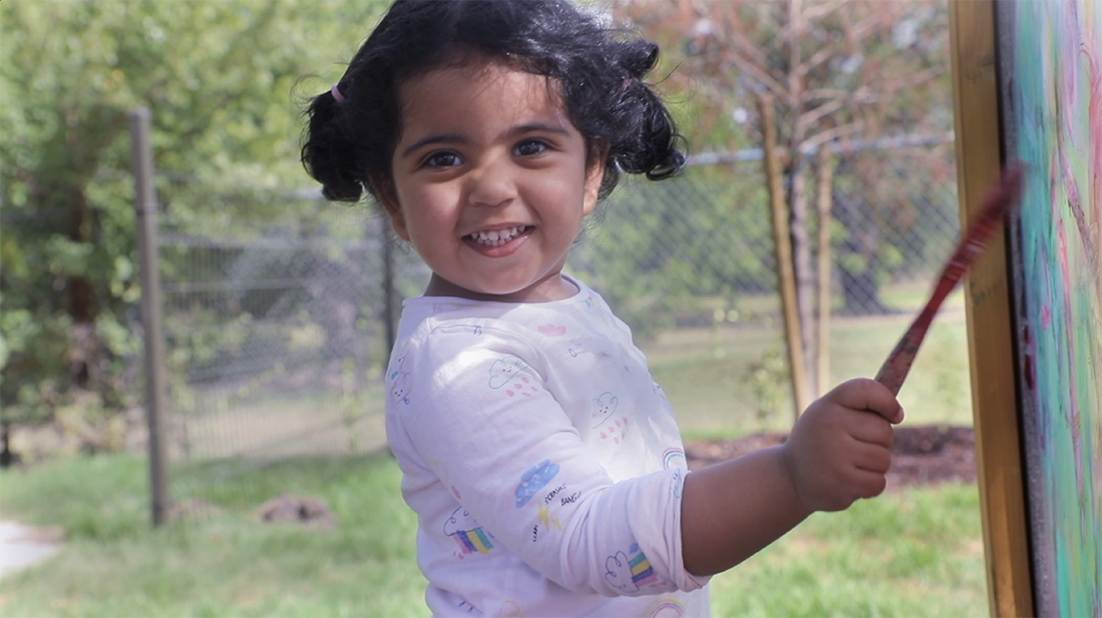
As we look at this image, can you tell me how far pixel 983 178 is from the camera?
1.57 metres

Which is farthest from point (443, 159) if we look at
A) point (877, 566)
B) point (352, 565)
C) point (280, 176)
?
point (280, 176)

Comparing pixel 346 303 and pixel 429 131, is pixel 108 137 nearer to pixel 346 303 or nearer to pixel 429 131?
pixel 346 303

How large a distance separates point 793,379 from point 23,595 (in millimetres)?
3294

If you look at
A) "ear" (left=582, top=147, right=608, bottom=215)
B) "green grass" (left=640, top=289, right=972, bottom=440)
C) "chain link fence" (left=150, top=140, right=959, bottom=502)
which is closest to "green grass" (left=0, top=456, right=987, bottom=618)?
"chain link fence" (left=150, top=140, right=959, bottom=502)

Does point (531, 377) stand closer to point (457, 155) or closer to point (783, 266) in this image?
point (457, 155)

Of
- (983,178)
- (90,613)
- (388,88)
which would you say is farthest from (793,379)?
(388,88)

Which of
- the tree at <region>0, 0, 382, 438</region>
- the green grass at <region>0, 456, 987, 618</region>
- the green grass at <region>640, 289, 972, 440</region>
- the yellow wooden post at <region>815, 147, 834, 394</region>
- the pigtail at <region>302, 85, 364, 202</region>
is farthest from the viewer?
the tree at <region>0, 0, 382, 438</region>

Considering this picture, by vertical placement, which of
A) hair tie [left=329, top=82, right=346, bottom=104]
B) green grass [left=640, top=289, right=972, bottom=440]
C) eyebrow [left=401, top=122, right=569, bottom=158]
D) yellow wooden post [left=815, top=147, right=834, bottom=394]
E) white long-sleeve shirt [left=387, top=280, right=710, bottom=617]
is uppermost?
hair tie [left=329, top=82, right=346, bottom=104]

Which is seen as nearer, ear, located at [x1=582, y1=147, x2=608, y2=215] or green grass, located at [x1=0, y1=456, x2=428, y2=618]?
ear, located at [x1=582, y1=147, x2=608, y2=215]

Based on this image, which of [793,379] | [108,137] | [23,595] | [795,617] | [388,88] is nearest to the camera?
[388,88]

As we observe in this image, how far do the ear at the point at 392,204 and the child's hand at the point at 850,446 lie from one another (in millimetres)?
750

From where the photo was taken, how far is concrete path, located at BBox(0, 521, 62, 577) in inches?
163

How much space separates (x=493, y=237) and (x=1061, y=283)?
0.68 metres

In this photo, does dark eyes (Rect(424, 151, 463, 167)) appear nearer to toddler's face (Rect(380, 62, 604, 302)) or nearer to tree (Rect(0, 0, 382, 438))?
toddler's face (Rect(380, 62, 604, 302))
